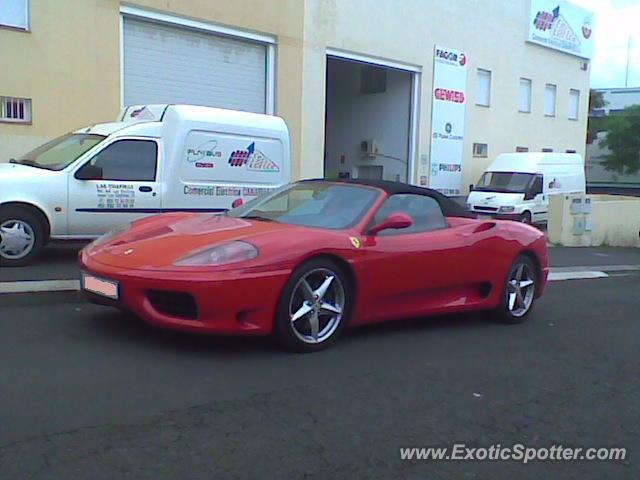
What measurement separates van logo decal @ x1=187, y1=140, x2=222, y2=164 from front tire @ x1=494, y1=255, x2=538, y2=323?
4.64 meters

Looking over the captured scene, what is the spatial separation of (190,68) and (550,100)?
18393 mm

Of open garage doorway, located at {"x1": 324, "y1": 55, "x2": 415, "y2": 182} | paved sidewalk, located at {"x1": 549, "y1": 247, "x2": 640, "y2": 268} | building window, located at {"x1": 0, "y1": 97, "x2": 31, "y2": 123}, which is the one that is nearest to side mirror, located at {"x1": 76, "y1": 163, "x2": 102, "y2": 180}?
building window, located at {"x1": 0, "y1": 97, "x2": 31, "y2": 123}

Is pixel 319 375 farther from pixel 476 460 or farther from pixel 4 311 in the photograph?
pixel 4 311

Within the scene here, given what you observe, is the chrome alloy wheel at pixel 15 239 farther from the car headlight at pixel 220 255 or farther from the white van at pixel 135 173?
the car headlight at pixel 220 255

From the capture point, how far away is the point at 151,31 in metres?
15.9

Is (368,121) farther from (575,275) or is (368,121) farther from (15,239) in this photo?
(15,239)

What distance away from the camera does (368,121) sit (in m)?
24.8

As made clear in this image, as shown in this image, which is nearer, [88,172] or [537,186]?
[88,172]

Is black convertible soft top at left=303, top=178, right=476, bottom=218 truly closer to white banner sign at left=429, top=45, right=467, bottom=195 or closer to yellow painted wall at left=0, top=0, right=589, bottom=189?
yellow painted wall at left=0, top=0, right=589, bottom=189

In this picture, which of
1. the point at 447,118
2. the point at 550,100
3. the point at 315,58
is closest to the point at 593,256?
the point at 315,58

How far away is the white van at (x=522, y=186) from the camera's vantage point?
20.2 meters

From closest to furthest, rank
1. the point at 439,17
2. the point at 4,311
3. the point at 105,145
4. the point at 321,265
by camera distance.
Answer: the point at 321,265 → the point at 4,311 → the point at 105,145 → the point at 439,17

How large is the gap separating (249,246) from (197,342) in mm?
853

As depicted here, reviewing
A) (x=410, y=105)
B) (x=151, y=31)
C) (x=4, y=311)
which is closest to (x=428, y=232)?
(x=4, y=311)
